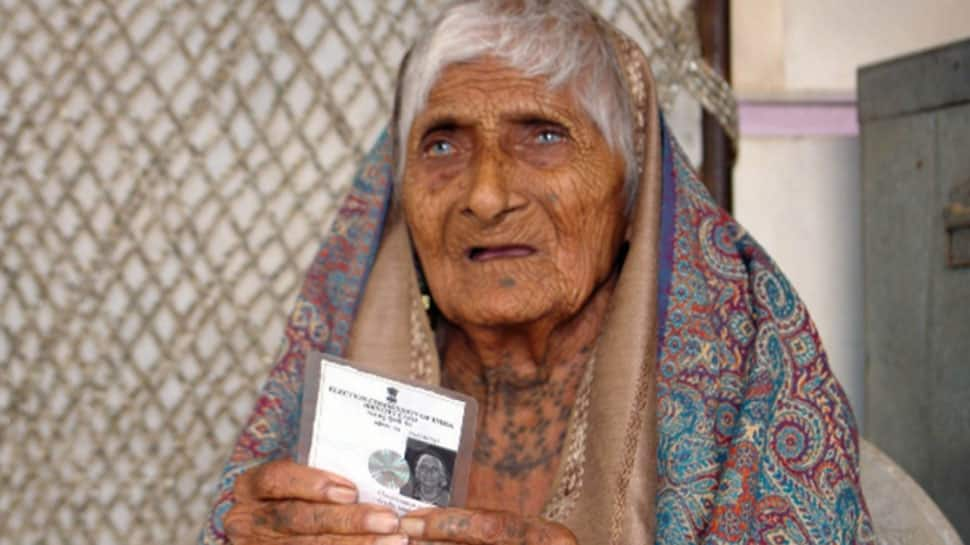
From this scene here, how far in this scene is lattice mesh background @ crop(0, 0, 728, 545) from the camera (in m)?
2.38

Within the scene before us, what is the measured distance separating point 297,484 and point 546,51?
2.17 feet

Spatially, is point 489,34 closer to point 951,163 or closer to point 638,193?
point 638,193

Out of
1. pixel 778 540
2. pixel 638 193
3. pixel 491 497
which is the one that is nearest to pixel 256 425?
pixel 491 497

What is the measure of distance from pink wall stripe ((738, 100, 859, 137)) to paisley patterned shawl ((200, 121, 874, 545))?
45.8 inches

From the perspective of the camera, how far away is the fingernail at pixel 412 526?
1.22 metres

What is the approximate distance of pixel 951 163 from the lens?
1.97 meters

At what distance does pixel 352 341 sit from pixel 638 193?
48 cm

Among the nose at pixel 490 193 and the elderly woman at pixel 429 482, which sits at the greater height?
the nose at pixel 490 193

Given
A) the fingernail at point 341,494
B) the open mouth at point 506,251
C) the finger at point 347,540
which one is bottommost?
the finger at point 347,540

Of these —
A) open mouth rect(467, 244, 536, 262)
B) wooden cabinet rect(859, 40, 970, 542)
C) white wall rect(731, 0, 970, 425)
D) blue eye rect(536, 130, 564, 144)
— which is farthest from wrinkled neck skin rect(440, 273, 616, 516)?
white wall rect(731, 0, 970, 425)

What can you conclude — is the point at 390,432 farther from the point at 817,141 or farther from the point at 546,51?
the point at 817,141

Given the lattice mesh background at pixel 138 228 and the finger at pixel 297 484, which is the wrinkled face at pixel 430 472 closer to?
the finger at pixel 297 484

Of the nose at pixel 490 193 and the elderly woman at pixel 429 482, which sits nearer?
the elderly woman at pixel 429 482

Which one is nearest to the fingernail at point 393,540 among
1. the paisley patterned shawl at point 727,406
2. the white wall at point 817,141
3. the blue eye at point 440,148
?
the paisley patterned shawl at point 727,406
